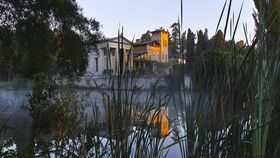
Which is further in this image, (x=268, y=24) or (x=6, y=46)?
(x=6, y=46)

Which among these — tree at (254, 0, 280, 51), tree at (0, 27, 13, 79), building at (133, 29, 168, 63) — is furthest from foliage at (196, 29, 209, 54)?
tree at (0, 27, 13, 79)

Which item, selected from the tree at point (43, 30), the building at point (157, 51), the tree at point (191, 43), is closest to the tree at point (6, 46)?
the tree at point (43, 30)

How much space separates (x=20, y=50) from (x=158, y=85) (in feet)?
6.49

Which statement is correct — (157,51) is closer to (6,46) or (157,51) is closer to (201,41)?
(201,41)

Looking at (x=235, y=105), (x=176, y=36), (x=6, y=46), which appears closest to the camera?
(x=235, y=105)

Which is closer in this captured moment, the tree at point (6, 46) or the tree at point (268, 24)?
the tree at point (268, 24)

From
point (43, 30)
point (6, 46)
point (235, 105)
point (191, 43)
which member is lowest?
point (235, 105)

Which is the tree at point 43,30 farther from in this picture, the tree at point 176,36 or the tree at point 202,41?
the tree at point 202,41

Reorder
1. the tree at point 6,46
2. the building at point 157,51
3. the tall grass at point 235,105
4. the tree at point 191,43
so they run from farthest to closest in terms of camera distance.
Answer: the tree at point 6,46
the building at point 157,51
the tree at point 191,43
the tall grass at point 235,105

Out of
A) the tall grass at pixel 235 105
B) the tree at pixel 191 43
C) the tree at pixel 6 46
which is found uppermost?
the tree at pixel 6 46

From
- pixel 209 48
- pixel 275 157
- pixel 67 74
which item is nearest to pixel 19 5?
pixel 67 74

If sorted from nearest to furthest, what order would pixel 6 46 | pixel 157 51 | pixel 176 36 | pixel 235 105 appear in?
pixel 235 105
pixel 176 36
pixel 157 51
pixel 6 46

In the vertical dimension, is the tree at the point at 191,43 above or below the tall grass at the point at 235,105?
above

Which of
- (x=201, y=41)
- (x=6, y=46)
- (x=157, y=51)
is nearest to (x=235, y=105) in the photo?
(x=201, y=41)
